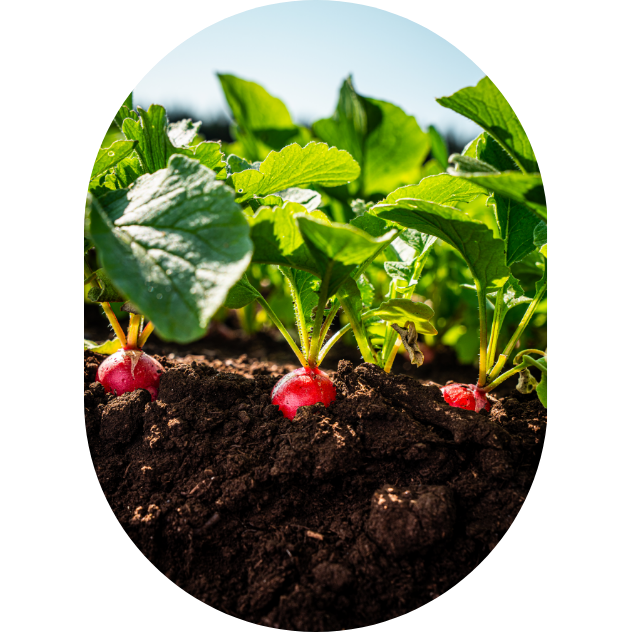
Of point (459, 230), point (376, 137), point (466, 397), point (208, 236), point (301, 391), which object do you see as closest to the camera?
point (208, 236)

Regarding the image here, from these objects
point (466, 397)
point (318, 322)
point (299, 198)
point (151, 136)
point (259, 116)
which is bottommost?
point (466, 397)

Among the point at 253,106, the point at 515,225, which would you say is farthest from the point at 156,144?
the point at 253,106

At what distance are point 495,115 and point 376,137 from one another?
1.22 m

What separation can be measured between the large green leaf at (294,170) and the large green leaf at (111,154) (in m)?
0.23

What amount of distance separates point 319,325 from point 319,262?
0.23 m

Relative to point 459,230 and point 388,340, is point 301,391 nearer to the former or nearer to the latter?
point 388,340

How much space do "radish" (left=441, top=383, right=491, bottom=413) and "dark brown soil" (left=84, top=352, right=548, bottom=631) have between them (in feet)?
0.20

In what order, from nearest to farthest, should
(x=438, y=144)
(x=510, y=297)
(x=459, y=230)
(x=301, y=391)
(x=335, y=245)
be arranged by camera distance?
(x=335, y=245) → (x=459, y=230) → (x=301, y=391) → (x=510, y=297) → (x=438, y=144)

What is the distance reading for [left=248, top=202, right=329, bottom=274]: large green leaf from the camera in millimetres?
Answer: 909

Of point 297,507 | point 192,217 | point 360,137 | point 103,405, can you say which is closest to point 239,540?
point 297,507

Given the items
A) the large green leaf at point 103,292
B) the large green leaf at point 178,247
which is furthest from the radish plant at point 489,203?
the large green leaf at point 103,292

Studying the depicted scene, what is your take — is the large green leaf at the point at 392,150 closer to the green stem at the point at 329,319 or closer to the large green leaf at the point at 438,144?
the large green leaf at the point at 438,144

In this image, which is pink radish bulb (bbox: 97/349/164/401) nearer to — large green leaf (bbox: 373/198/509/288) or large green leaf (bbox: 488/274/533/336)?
large green leaf (bbox: 373/198/509/288)

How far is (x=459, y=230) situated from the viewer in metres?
1.02
